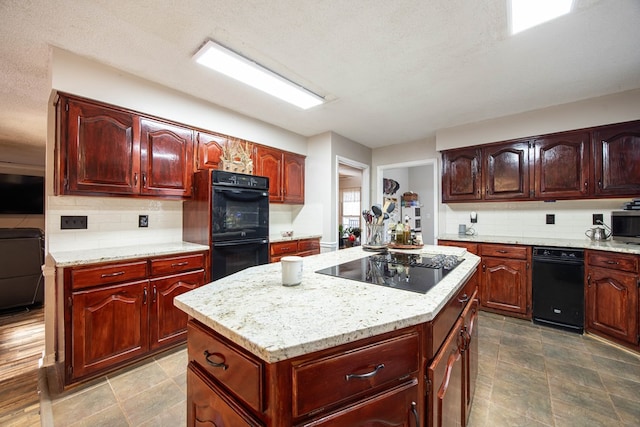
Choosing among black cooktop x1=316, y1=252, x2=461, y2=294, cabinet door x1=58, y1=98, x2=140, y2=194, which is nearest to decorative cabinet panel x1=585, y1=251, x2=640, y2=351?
black cooktop x1=316, y1=252, x2=461, y2=294

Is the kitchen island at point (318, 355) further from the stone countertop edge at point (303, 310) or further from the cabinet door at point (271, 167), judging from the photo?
the cabinet door at point (271, 167)

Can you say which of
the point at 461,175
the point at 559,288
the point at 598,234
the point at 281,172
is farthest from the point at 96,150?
the point at 598,234

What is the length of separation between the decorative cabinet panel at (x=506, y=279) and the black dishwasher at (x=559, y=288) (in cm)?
8

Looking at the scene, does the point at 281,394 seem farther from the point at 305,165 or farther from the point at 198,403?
the point at 305,165

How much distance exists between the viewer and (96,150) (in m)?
2.09

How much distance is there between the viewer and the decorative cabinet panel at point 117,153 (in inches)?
77.4

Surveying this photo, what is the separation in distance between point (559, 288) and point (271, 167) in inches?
137

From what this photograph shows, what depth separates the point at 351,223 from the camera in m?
8.22

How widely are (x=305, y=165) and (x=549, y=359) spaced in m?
3.43


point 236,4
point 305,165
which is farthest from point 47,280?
point 305,165

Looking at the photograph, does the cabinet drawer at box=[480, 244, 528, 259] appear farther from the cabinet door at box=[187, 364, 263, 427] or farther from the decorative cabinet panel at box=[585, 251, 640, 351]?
the cabinet door at box=[187, 364, 263, 427]

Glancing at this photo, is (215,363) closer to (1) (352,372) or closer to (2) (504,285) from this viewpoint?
(1) (352,372)

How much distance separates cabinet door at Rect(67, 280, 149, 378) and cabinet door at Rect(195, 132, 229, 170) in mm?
1320

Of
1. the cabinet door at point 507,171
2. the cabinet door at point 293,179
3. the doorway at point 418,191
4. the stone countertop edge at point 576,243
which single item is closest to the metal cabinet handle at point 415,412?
the stone countertop edge at point 576,243
